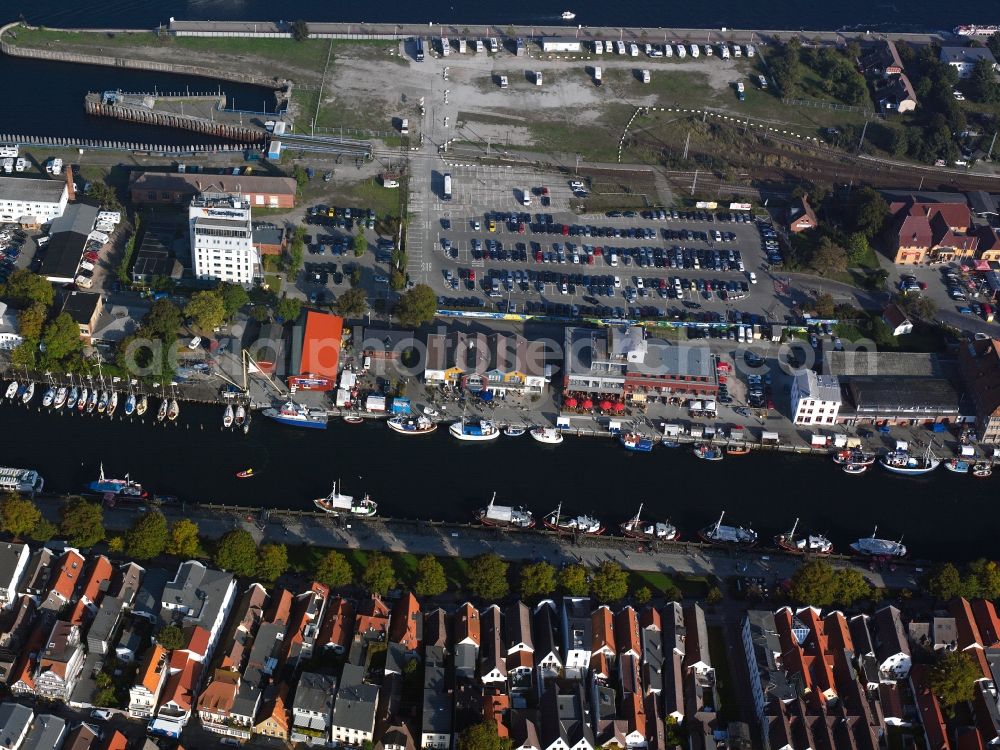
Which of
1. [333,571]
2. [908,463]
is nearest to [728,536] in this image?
[908,463]

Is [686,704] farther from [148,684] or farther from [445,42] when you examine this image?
[445,42]

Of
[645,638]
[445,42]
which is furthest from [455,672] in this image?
[445,42]

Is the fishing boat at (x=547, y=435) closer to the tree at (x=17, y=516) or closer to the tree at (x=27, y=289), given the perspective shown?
the tree at (x=17, y=516)

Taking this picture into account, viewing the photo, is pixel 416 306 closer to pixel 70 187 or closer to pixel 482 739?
pixel 70 187

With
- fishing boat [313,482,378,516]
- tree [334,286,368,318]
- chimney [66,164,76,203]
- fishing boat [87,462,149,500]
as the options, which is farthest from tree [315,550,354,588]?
chimney [66,164,76,203]

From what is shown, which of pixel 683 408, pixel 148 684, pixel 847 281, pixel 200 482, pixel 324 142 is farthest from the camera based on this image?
pixel 324 142

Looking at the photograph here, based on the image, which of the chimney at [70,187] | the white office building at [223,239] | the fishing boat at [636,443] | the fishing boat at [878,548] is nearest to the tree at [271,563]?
the fishing boat at [636,443]
